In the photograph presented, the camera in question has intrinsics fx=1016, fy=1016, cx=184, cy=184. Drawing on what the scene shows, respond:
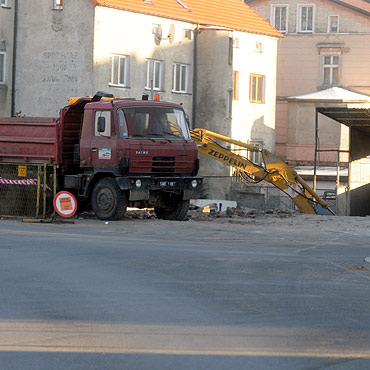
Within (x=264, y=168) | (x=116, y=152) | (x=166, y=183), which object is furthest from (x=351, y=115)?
(x=116, y=152)

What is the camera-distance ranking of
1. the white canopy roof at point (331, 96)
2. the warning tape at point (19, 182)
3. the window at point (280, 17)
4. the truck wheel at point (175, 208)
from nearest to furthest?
the warning tape at point (19, 182) < the truck wheel at point (175, 208) < the white canopy roof at point (331, 96) < the window at point (280, 17)

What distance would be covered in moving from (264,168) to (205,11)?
2012 cm

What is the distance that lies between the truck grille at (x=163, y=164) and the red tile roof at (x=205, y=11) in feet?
62.5

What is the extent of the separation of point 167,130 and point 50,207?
3751mm

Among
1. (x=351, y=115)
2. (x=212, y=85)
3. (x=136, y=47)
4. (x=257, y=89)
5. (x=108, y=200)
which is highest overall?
(x=136, y=47)

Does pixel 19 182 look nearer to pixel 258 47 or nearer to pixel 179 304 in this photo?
pixel 179 304

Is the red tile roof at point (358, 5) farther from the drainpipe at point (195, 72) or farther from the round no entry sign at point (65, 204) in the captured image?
the round no entry sign at point (65, 204)

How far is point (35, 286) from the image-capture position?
12234mm

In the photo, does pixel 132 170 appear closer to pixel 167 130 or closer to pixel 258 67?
pixel 167 130

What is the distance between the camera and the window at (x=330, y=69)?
6494 cm

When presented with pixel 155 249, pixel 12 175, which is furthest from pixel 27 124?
pixel 155 249

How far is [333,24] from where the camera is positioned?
2539 inches

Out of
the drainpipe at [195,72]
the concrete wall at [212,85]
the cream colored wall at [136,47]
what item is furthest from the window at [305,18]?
the cream colored wall at [136,47]

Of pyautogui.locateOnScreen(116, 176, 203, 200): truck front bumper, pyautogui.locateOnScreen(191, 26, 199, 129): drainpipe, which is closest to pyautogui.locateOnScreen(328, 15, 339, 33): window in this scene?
pyautogui.locateOnScreen(191, 26, 199, 129): drainpipe
